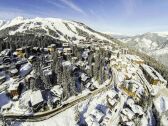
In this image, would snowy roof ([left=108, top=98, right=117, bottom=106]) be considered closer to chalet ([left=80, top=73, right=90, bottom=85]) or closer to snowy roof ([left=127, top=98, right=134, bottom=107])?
snowy roof ([left=127, top=98, right=134, bottom=107])

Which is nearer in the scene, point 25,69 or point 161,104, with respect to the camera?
point 161,104

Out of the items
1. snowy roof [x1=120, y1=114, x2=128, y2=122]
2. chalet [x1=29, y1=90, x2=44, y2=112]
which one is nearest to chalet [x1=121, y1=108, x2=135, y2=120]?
snowy roof [x1=120, y1=114, x2=128, y2=122]

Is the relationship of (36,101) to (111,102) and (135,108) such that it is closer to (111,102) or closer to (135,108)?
(111,102)

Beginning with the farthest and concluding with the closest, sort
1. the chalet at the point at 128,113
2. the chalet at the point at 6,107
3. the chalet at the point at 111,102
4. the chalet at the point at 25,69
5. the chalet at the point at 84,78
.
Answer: the chalet at the point at 25,69 → the chalet at the point at 84,78 → the chalet at the point at 111,102 → the chalet at the point at 128,113 → the chalet at the point at 6,107

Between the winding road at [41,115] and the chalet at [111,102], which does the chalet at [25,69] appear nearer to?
the winding road at [41,115]

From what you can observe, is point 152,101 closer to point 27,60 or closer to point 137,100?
point 137,100

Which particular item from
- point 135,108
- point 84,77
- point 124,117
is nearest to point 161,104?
point 135,108

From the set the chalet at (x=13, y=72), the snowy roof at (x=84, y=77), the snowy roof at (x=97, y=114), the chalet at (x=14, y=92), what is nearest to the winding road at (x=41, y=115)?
the snowy roof at (x=97, y=114)
